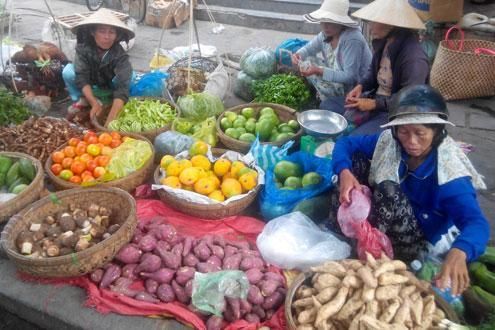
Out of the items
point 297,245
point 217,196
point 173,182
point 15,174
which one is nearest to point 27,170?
point 15,174

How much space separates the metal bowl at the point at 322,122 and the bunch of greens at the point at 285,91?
615 mm

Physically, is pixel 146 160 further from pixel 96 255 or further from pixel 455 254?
pixel 455 254

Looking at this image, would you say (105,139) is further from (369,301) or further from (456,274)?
(456,274)

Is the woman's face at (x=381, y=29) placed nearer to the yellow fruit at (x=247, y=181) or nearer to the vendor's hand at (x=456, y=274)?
the yellow fruit at (x=247, y=181)

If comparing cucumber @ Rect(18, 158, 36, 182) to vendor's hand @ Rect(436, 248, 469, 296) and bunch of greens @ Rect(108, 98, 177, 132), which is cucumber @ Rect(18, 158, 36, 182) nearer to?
bunch of greens @ Rect(108, 98, 177, 132)

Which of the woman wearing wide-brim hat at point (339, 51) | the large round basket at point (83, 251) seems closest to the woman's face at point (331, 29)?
the woman wearing wide-brim hat at point (339, 51)

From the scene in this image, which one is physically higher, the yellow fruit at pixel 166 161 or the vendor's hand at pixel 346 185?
the vendor's hand at pixel 346 185

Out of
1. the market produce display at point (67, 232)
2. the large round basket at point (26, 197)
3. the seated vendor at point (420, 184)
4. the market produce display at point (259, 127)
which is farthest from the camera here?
the market produce display at point (259, 127)

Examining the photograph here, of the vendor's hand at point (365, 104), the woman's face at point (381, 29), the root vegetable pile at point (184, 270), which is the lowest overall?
the root vegetable pile at point (184, 270)

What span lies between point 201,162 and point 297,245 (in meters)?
1.06

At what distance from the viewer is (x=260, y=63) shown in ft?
16.2

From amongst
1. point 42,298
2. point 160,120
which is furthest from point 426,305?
point 160,120

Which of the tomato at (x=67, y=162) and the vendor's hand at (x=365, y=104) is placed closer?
the tomato at (x=67, y=162)

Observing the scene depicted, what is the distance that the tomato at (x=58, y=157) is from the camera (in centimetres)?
339
